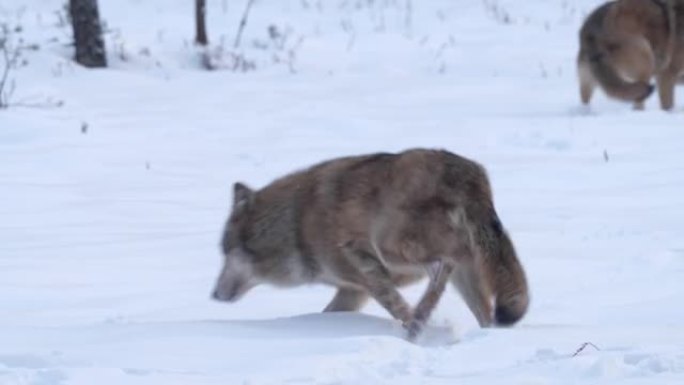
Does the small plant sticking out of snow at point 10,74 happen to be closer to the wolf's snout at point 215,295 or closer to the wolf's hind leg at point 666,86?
the wolf's hind leg at point 666,86

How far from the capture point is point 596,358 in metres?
4.98

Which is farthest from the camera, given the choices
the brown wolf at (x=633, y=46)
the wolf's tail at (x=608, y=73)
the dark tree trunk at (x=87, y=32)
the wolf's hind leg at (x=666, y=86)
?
the dark tree trunk at (x=87, y=32)

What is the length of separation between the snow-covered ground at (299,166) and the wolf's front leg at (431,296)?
8cm

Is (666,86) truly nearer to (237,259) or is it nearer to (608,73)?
(608,73)

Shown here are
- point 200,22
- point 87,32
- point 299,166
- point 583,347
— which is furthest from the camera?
point 200,22

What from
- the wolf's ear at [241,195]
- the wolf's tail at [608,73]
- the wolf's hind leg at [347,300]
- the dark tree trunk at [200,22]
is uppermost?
the wolf's ear at [241,195]

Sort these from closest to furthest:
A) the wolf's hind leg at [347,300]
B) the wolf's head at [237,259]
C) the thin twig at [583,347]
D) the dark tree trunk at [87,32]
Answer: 1. the thin twig at [583,347]
2. the wolf's hind leg at [347,300]
3. the wolf's head at [237,259]
4. the dark tree trunk at [87,32]

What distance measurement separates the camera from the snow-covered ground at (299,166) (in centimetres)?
527

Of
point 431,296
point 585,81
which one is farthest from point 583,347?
point 585,81

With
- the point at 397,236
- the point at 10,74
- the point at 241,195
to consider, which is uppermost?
the point at 397,236

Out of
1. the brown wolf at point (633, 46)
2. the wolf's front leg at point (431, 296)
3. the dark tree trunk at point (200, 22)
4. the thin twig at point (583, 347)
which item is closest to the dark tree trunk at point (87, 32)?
the dark tree trunk at point (200, 22)

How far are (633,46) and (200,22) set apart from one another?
598cm

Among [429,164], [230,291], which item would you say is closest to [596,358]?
[429,164]

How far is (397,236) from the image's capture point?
6496 millimetres
